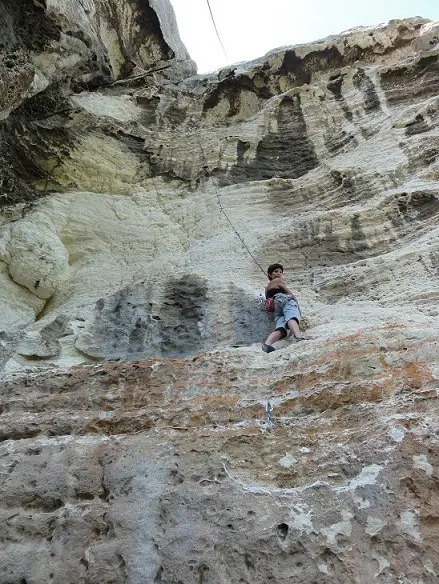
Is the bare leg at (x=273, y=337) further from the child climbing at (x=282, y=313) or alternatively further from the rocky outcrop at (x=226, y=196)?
the rocky outcrop at (x=226, y=196)

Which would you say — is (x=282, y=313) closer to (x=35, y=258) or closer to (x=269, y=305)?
(x=269, y=305)

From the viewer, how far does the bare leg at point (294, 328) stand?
4.91 meters

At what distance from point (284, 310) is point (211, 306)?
0.97 m

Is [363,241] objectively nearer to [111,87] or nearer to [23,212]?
[23,212]

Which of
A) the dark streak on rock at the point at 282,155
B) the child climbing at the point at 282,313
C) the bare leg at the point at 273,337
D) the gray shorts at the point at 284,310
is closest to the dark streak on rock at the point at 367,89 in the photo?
the dark streak on rock at the point at 282,155

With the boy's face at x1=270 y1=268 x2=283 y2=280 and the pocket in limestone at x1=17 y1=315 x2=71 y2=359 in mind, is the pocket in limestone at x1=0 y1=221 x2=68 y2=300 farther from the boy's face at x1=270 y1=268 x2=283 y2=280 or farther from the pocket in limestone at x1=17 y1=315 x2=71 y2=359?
the boy's face at x1=270 y1=268 x2=283 y2=280

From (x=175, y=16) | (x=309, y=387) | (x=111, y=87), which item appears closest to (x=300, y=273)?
(x=309, y=387)

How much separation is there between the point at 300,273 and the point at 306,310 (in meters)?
1.08

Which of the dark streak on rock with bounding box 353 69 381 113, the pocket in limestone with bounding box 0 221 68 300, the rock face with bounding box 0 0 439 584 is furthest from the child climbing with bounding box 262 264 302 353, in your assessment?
the dark streak on rock with bounding box 353 69 381 113

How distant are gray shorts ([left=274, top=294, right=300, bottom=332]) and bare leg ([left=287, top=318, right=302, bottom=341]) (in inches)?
1.8

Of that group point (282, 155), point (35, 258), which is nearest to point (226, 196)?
point (282, 155)

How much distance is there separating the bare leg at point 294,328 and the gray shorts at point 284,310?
45 millimetres

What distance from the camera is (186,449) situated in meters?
3.30

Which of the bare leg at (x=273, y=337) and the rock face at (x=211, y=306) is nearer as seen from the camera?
the rock face at (x=211, y=306)
